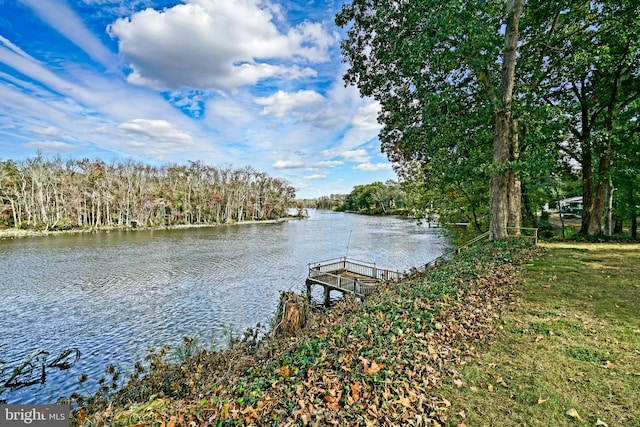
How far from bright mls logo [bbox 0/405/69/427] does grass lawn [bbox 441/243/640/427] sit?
19.0 feet

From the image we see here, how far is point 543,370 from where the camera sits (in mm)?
4254

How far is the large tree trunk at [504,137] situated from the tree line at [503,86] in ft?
0.13

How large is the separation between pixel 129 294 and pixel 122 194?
4521 cm

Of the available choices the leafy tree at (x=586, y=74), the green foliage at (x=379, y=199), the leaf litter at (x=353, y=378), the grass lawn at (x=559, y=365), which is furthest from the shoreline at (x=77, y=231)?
the leafy tree at (x=586, y=74)

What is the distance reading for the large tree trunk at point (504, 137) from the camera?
36.3 feet

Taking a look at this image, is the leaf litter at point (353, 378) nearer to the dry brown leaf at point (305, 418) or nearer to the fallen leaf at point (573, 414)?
the dry brown leaf at point (305, 418)

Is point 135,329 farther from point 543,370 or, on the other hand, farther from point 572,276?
point 572,276

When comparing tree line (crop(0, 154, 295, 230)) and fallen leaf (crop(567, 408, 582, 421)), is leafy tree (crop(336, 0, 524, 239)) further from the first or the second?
tree line (crop(0, 154, 295, 230))

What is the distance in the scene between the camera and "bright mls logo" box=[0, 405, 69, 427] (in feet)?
14.8

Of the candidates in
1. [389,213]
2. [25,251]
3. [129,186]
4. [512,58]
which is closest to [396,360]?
[512,58]

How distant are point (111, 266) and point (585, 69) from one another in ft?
106

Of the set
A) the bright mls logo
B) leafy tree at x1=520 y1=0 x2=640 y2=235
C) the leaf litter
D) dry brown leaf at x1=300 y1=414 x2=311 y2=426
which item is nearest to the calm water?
the bright mls logo

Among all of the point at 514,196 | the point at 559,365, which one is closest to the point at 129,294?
the point at 559,365

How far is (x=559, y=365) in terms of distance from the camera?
171 inches
